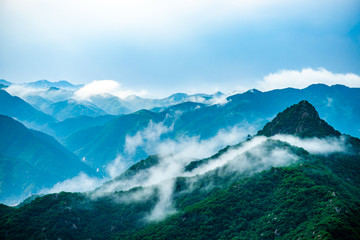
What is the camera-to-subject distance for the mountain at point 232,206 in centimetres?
9575

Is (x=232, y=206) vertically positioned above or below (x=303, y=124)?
below

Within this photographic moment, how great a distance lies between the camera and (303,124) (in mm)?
171625

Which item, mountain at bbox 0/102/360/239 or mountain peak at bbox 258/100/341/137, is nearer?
mountain at bbox 0/102/360/239

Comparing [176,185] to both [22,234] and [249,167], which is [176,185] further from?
[22,234]

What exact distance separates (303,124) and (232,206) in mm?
79682

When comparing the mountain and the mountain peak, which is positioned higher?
the mountain peak

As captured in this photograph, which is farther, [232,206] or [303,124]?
[303,124]

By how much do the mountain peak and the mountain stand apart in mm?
6723

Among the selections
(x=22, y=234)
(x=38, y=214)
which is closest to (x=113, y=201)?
(x=38, y=214)

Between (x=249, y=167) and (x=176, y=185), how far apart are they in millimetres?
41559

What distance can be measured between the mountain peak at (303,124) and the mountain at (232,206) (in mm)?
6723

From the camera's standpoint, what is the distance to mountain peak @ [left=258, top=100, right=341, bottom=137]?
543 ft

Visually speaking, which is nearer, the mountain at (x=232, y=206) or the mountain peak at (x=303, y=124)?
the mountain at (x=232, y=206)

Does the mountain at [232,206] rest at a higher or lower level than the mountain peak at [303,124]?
lower
